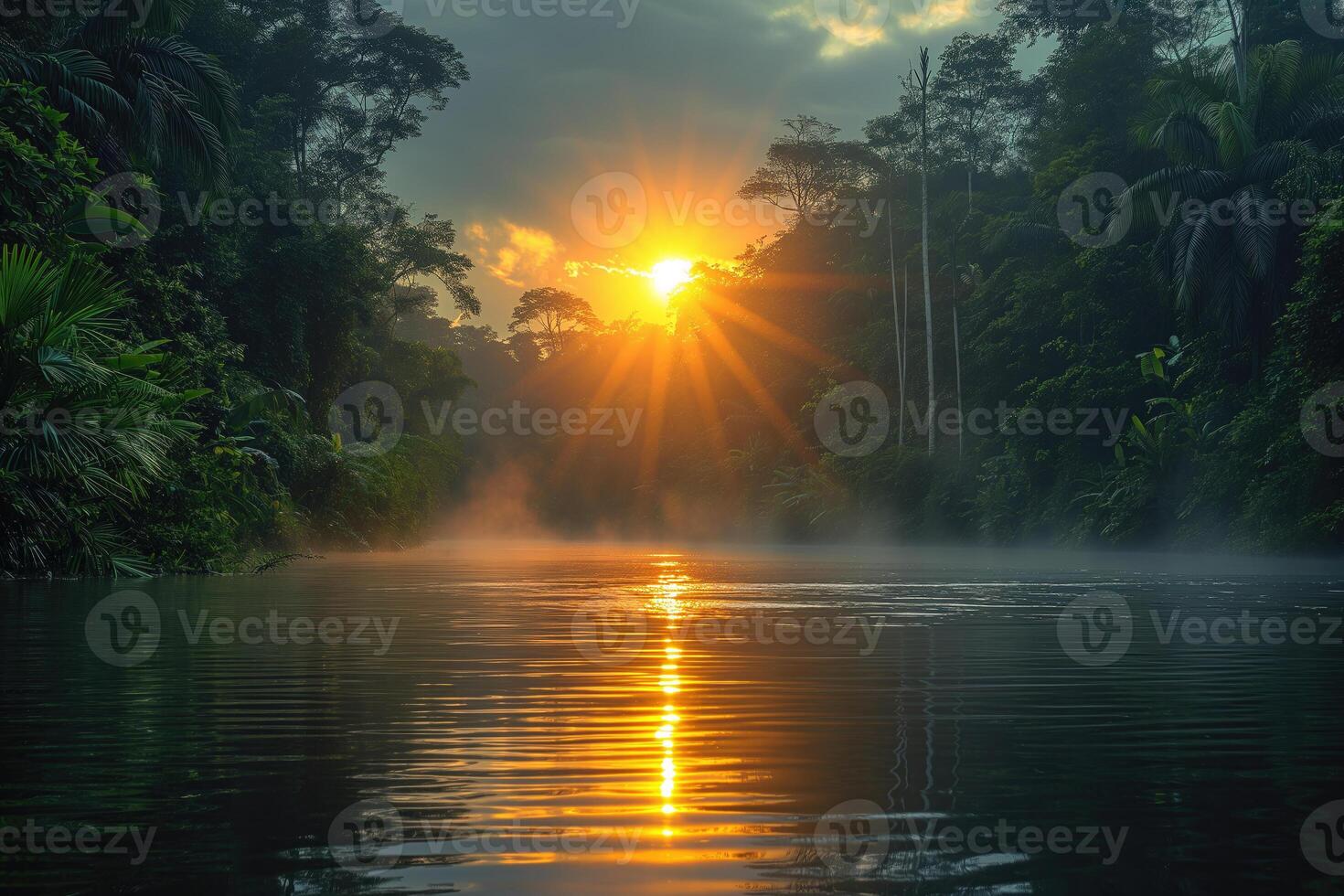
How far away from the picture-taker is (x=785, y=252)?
6762 centimetres

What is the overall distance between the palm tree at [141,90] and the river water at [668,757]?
44.7ft

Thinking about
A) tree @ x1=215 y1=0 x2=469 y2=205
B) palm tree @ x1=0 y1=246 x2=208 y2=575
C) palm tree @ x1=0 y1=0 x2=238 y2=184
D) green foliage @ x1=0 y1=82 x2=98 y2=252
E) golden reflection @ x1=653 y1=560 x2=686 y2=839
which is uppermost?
tree @ x1=215 y1=0 x2=469 y2=205

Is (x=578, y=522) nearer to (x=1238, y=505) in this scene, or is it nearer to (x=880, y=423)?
(x=880, y=423)

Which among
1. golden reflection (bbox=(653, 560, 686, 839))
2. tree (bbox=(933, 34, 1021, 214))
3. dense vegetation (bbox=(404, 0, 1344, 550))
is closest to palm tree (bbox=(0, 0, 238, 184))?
golden reflection (bbox=(653, 560, 686, 839))

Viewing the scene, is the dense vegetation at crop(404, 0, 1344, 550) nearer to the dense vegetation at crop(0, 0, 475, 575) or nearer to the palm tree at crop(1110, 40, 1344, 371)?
the palm tree at crop(1110, 40, 1344, 371)

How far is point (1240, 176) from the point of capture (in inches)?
1291

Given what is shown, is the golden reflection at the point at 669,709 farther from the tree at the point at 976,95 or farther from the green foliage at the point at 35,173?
the tree at the point at 976,95

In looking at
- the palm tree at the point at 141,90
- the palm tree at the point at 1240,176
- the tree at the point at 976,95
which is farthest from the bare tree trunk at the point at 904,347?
the palm tree at the point at 141,90

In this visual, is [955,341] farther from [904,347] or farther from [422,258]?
[422,258]

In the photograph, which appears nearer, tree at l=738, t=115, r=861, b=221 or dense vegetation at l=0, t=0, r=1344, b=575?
dense vegetation at l=0, t=0, r=1344, b=575

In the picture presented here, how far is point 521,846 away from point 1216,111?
33.7 m

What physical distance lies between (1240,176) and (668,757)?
3228 cm

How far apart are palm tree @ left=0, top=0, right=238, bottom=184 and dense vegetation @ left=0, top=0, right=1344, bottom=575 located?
0.07m

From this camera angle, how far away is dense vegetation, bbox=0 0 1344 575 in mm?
18531
